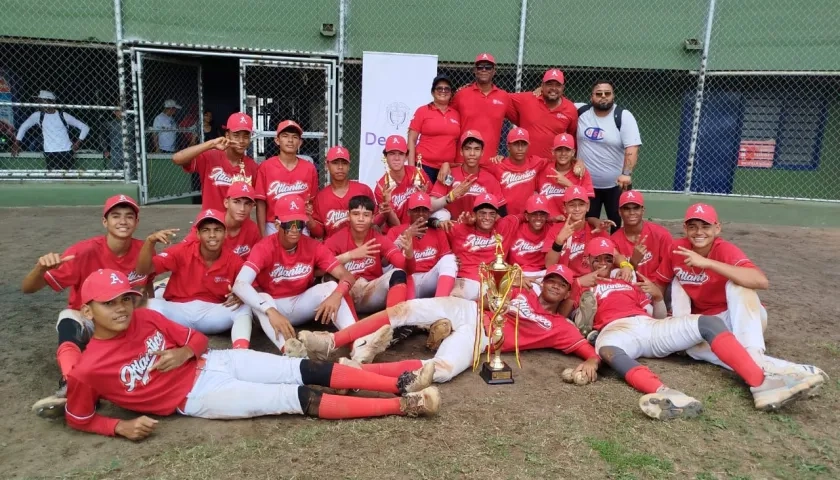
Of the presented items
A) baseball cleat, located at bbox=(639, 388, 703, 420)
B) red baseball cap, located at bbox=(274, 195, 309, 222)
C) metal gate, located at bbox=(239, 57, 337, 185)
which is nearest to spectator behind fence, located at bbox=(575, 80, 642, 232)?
baseball cleat, located at bbox=(639, 388, 703, 420)

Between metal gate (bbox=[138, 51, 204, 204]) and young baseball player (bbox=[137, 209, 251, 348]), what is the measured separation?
5.27 m

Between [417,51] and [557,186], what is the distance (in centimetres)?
488

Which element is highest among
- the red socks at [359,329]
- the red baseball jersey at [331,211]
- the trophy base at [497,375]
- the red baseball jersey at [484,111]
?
the red baseball jersey at [484,111]

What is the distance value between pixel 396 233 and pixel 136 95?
17.8 feet

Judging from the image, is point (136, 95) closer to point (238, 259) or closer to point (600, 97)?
point (238, 259)

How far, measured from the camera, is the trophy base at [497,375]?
3539 mm

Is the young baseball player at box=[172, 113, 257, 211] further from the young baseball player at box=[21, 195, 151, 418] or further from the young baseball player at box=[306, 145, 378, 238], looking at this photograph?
the young baseball player at box=[21, 195, 151, 418]

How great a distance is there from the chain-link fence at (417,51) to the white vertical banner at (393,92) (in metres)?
0.44

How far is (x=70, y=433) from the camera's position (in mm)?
2891

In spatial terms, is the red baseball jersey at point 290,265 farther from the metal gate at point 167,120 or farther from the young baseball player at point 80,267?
the metal gate at point 167,120

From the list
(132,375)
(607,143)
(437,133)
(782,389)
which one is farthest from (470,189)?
(132,375)

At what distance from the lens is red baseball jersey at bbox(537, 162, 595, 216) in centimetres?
510

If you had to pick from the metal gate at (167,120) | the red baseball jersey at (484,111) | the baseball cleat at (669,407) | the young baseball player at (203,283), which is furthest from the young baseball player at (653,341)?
the metal gate at (167,120)

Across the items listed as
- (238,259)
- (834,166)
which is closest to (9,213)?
(238,259)
